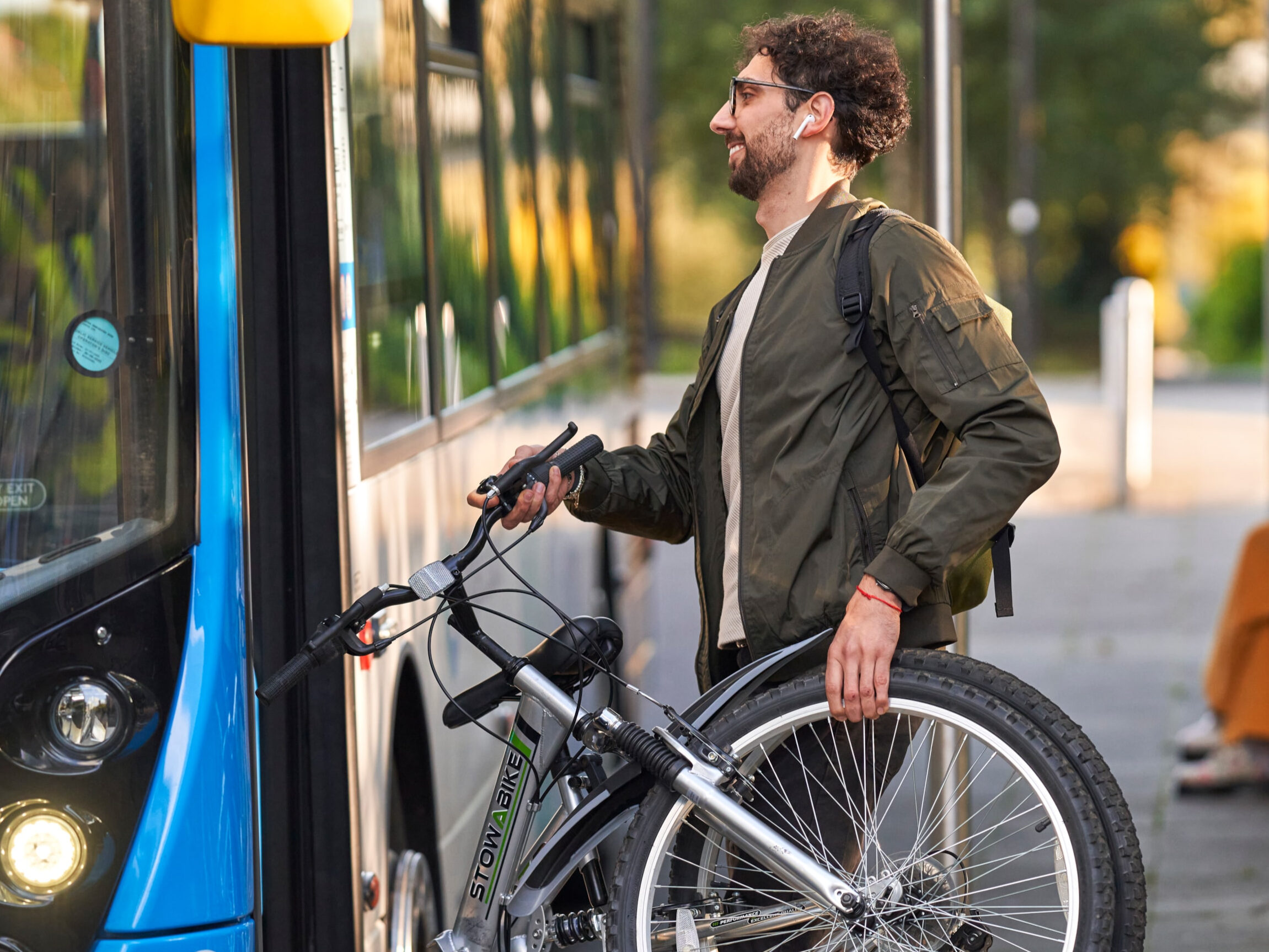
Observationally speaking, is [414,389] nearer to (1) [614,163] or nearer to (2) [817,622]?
(2) [817,622]

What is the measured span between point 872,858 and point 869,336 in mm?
826

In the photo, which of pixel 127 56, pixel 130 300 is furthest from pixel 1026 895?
pixel 127 56

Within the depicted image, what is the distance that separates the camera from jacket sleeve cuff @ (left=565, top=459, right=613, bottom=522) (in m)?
3.02

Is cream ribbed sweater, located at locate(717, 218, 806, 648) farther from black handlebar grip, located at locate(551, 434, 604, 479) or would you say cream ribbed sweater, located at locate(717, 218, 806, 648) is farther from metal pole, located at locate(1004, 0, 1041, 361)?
metal pole, located at locate(1004, 0, 1041, 361)

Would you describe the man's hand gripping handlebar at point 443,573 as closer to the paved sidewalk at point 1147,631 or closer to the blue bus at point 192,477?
the blue bus at point 192,477

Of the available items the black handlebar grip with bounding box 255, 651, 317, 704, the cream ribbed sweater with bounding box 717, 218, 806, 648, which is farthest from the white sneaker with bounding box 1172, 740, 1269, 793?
the black handlebar grip with bounding box 255, 651, 317, 704

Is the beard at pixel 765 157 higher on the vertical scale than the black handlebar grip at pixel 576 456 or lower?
higher

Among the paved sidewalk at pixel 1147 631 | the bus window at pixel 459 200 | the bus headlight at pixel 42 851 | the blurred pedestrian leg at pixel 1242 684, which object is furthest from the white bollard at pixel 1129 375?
the bus headlight at pixel 42 851

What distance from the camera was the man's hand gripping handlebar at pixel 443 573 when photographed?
8.07 feet

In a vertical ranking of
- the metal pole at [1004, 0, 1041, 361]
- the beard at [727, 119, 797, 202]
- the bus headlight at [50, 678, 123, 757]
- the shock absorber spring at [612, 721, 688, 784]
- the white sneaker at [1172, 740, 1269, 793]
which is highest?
the metal pole at [1004, 0, 1041, 361]

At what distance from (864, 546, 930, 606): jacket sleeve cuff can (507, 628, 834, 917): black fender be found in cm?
17

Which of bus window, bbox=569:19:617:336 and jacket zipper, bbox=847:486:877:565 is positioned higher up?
bus window, bbox=569:19:617:336

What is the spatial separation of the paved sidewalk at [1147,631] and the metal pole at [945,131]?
1.26m

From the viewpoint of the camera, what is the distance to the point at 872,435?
277 centimetres
